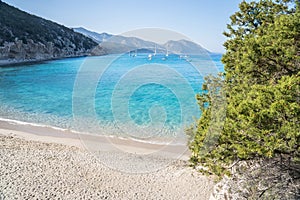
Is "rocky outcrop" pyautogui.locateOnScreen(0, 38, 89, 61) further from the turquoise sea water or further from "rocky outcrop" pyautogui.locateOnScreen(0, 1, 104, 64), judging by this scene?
the turquoise sea water

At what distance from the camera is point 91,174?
28.8ft

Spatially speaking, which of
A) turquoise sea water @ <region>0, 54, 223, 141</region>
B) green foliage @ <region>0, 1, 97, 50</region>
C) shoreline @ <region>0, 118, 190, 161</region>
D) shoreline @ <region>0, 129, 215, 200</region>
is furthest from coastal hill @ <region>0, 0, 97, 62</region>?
shoreline @ <region>0, 129, 215, 200</region>

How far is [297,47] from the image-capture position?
16.2 ft

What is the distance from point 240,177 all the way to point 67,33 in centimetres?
7784

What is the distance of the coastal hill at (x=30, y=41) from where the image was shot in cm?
5062

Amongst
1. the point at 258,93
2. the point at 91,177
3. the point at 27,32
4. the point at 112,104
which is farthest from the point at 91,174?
the point at 27,32

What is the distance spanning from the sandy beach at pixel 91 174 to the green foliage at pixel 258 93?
2536 mm

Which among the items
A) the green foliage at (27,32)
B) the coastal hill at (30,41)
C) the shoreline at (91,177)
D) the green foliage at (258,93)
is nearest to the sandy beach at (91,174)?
the shoreline at (91,177)

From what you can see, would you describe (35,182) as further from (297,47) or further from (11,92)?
(11,92)

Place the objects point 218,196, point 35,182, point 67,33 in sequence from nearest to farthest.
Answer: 1. point 218,196
2. point 35,182
3. point 67,33

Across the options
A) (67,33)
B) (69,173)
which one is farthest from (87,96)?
(67,33)

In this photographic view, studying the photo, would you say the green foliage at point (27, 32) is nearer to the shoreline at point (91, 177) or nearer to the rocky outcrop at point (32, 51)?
the rocky outcrop at point (32, 51)

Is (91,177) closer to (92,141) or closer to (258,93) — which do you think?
(92,141)

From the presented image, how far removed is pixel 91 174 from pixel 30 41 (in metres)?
53.7
